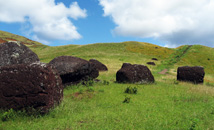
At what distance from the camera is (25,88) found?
8367mm

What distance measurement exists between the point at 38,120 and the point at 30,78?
225 cm

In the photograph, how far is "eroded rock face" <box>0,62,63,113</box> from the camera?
832 centimetres

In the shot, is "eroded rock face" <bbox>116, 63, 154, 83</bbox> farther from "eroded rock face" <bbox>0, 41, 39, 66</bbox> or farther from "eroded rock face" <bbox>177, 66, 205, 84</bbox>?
"eroded rock face" <bbox>0, 41, 39, 66</bbox>

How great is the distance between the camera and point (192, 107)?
9.98 metres

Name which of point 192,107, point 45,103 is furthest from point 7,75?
point 192,107

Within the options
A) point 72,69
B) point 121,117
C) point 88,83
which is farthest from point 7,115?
point 88,83

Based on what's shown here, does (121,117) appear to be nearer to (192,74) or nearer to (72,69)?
(72,69)

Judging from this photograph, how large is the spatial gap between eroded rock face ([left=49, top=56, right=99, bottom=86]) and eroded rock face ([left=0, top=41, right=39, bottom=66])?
8.05 feet

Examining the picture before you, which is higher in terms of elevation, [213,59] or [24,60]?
[213,59]

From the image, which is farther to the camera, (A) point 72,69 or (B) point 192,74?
(B) point 192,74

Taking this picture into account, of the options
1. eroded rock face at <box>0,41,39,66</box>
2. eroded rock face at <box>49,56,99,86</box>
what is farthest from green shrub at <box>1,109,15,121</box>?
eroded rock face at <box>49,56,99,86</box>

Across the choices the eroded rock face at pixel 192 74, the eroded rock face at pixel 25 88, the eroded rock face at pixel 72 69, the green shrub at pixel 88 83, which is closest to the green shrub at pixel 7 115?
the eroded rock face at pixel 25 88

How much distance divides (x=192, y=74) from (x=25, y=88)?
21.5 metres

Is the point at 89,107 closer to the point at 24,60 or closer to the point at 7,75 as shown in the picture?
the point at 7,75
